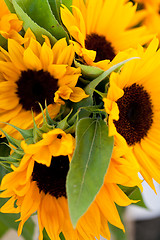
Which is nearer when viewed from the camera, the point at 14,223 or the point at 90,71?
the point at 90,71

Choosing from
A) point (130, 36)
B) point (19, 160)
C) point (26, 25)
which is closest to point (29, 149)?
point (19, 160)

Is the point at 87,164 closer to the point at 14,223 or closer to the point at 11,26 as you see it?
the point at 11,26

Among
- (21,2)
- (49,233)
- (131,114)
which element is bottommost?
(49,233)

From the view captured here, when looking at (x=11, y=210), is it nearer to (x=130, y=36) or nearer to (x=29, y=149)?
(x=29, y=149)

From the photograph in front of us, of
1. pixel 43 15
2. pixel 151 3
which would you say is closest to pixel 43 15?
pixel 43 15

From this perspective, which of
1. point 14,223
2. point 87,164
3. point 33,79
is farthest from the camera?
point 14,223

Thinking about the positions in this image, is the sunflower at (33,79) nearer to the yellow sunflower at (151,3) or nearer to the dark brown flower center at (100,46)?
the dark brown flower center at (100,46)
